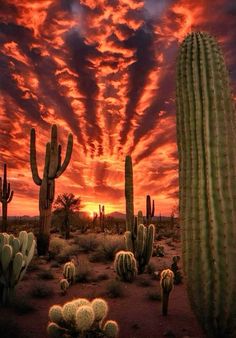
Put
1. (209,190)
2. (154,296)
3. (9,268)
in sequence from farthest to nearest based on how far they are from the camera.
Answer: (154,296)
(9,268)
(209,190)

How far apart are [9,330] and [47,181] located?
956 cm

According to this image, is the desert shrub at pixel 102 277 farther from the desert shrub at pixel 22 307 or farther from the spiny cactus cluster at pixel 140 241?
the desert shrub at pixel 22 307

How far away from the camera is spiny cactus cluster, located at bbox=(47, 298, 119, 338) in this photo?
429 centimetres

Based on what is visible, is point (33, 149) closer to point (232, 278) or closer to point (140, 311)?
point (140, 311)

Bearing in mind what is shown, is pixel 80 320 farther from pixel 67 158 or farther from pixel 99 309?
pixel 67 158

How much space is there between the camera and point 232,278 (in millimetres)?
5031

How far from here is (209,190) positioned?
200 inches

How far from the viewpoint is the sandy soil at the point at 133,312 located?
6.44m

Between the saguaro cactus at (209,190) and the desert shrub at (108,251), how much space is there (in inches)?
350

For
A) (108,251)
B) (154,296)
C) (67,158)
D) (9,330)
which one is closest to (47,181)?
(67,158)

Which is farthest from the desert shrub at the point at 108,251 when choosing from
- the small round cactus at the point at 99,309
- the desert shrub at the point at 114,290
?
the small round cactus at the point at 99,309

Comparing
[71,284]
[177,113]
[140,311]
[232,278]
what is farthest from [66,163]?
[232,278]

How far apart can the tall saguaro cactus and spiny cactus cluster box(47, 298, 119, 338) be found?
417 inches

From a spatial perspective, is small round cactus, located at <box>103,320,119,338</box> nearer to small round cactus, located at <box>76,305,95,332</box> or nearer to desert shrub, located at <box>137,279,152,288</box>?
small round cactus, located at <box>76,305,95,332</box>
